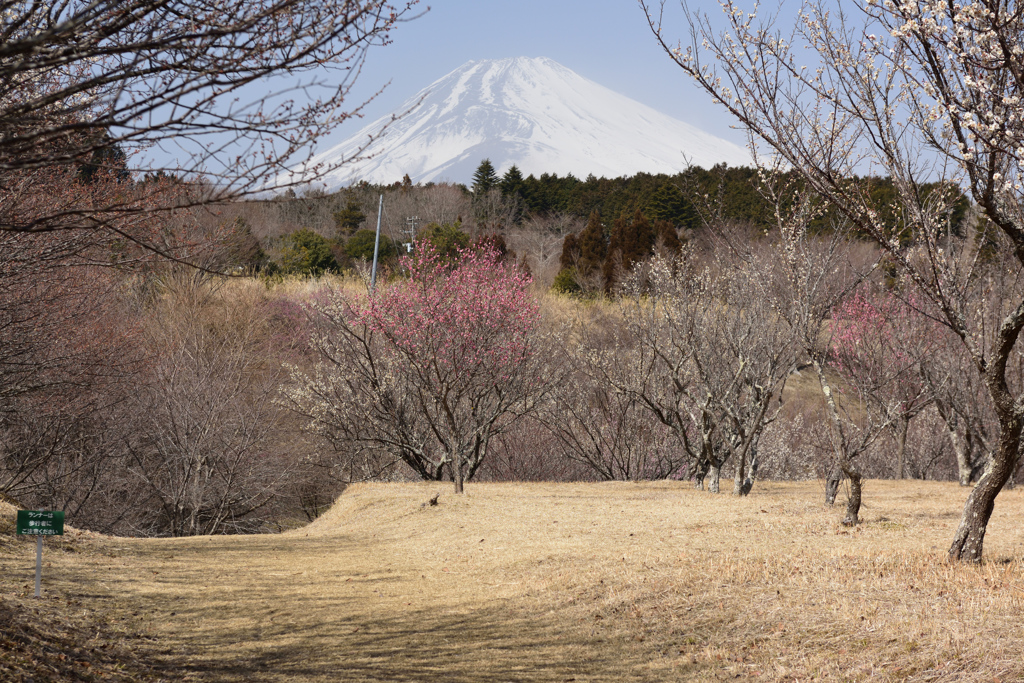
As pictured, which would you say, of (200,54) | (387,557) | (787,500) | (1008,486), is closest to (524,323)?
(787,500)

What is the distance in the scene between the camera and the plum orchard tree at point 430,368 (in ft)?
59.9

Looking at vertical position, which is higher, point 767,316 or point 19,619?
point 767,316

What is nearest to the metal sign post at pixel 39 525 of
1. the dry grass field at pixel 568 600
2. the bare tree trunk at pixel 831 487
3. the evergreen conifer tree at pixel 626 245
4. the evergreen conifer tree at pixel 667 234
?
the dry grass field at pixel 568 600

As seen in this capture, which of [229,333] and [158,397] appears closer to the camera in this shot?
[158,397]

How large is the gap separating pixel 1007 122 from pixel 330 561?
907cm

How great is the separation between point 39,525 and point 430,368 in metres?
11.9

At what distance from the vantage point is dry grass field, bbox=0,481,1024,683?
5.60m

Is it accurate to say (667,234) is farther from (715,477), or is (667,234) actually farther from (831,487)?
(831,487)

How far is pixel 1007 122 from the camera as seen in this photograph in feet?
17.6

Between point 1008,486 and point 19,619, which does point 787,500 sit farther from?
point 19,619

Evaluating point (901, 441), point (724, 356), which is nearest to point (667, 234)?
point (901, 441)

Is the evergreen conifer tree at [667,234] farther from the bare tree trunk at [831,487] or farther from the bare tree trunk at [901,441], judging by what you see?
the bare tree trunk at [831,487]

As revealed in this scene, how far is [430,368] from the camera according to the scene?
61.1 feet

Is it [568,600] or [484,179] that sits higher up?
[484,179]
